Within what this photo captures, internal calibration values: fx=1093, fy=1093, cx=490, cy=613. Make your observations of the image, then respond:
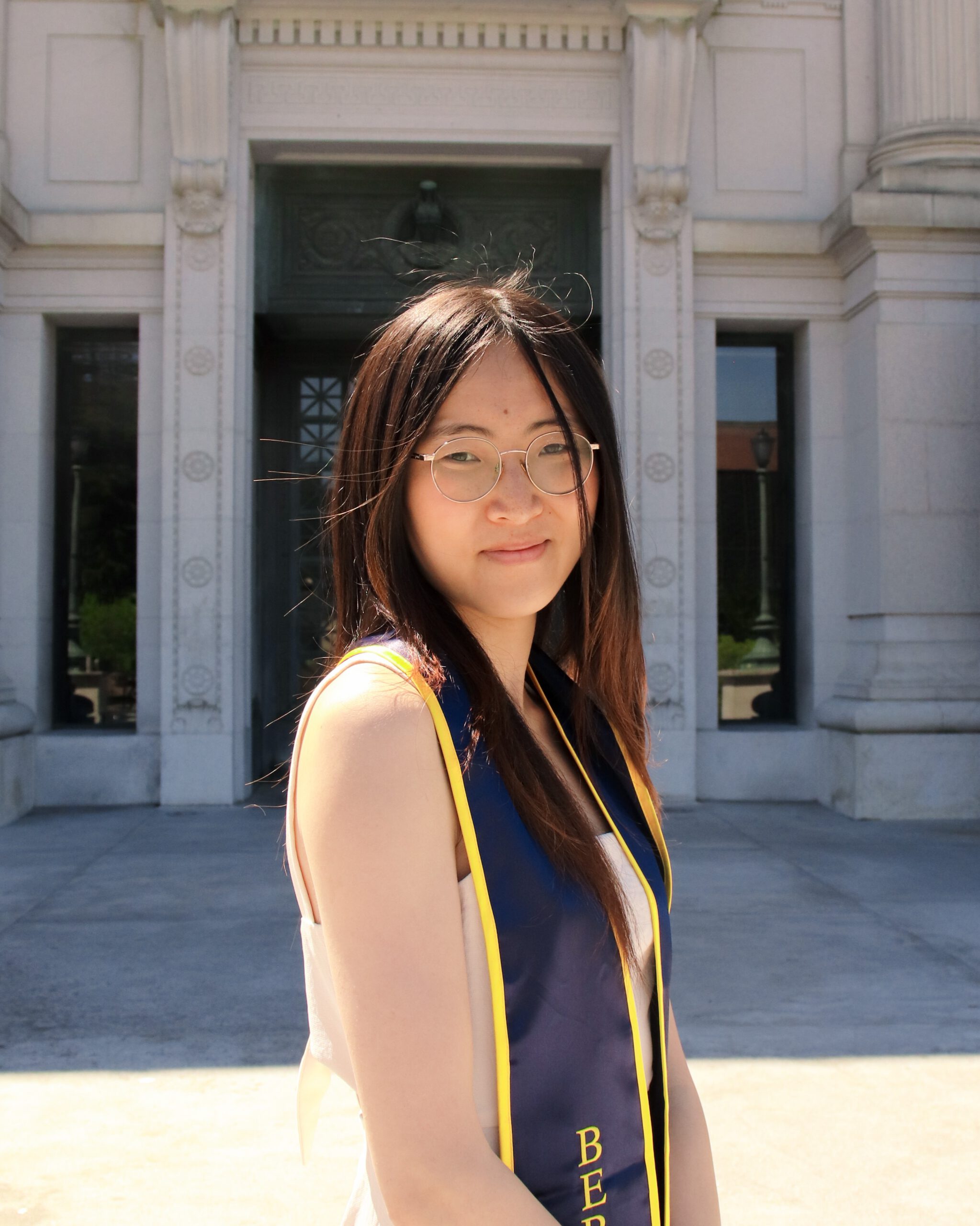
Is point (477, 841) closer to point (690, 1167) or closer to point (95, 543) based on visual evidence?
point (690, 1167)

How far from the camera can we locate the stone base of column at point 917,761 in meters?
8.21

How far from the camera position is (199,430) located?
8812 mm

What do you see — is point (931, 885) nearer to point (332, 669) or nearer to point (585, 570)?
point (585, 570)

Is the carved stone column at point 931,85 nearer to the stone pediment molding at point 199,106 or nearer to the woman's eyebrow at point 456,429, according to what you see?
the stone pediment molding at point 199,106

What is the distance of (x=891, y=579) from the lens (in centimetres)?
856

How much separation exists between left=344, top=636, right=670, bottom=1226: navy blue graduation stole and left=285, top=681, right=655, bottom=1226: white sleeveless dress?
0.06 ft

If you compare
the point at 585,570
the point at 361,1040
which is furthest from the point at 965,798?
the point at 361,1040

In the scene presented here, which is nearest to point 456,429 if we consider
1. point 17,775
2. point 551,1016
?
point 551,1016

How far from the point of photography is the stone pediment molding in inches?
340

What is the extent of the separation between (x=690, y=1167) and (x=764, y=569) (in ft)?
28.2

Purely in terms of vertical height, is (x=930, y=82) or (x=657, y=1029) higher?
(x=930, y=82)

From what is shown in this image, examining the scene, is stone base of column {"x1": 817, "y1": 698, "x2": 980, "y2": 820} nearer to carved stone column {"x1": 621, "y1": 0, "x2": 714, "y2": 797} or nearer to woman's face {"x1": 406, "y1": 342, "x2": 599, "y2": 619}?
carved stone column {"x1": 621, "y1": 0, "x2": 714, "y2": 797}

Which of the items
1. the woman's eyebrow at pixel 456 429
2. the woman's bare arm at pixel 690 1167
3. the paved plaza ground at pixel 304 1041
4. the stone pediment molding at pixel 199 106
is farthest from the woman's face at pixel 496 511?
the stone pediment molding at pixel 199 106

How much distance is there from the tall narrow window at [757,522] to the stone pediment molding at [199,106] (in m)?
4.51
